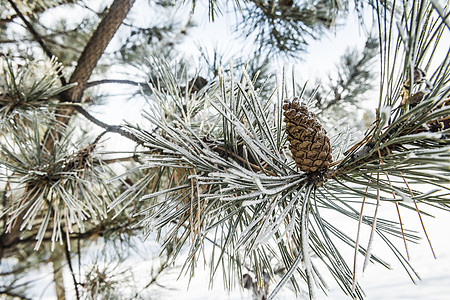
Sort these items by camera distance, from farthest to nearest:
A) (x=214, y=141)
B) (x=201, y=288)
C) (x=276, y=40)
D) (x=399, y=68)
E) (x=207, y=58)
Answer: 1. (x=201, y=288)
2. (x=276, y=40)
3. (x=207, y=58)
4. (x=214, y=141)
5. (x=399, y=68)

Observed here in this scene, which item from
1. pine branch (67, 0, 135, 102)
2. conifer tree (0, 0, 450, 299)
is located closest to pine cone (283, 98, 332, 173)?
conifer tree (0, 0, 450, 299)

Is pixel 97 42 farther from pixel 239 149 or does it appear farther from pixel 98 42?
pixel 239 149

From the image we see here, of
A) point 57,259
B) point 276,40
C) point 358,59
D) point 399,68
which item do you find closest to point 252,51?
point 276,40

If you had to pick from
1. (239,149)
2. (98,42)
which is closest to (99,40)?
(98,42)

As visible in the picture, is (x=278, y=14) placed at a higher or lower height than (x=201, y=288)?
higher

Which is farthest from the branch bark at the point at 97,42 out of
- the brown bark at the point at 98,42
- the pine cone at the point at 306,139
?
the pine cone at the point at 306,139

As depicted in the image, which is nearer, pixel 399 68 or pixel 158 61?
pixel 399 68

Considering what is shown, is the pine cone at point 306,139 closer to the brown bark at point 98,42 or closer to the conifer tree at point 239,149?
the conifer tree at point 239,149

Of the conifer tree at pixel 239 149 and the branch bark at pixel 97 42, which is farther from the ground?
the branch bark at pixel 97 42

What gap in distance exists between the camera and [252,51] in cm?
78

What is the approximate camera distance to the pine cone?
9.3 inches

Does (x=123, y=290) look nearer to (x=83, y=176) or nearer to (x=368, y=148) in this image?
(x=83, y=176)

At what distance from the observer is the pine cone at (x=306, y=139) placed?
237mm

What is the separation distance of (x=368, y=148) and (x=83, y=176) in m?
0.38
